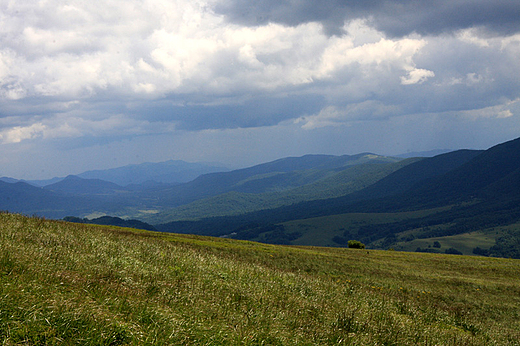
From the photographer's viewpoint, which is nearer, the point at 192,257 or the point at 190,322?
the point at 190,322

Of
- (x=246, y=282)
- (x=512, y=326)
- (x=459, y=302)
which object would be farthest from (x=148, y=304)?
(x=459, y=302)

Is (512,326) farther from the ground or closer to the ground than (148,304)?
closer to the ground

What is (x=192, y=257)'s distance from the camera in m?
20.7

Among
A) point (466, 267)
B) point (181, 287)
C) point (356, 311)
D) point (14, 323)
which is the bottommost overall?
point (466, 267)

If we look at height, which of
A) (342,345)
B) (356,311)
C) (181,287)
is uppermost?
(181,287)

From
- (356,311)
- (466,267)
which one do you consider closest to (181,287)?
(356,311)

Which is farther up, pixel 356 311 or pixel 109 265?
pixel 109 265

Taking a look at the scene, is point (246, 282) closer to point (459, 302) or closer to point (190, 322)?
point (190, 322)

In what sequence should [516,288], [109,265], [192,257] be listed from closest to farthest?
[109,265] < [192,257] < [516,288]

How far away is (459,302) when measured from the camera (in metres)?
30.5

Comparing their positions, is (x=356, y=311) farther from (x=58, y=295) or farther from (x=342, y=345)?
(x=58, y=295)

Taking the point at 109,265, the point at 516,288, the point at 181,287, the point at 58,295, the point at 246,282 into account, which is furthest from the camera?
the point at 516,288

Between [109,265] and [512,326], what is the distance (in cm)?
2813

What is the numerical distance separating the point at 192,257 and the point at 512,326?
78.3 ft
